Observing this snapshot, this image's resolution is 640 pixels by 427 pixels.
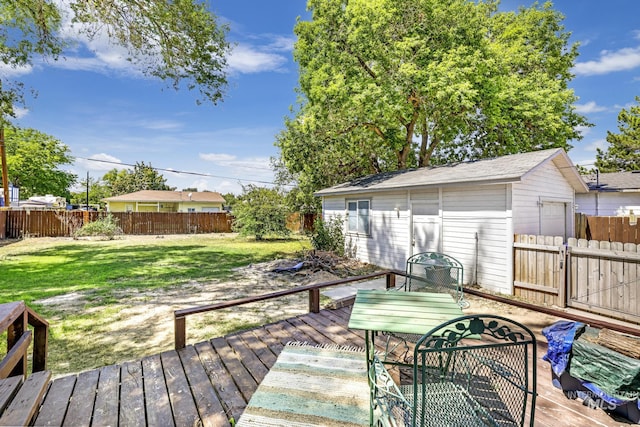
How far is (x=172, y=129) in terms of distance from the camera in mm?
22750

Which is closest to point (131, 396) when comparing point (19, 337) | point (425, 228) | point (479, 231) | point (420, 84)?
point (19, 337)

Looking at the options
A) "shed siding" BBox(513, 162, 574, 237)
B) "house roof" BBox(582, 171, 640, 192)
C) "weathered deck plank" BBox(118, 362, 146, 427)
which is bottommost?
"weathered deck plank" BBox(118, 362, 146, 427)

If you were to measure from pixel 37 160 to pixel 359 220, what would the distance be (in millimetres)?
25976

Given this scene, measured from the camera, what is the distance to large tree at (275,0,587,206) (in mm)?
10359

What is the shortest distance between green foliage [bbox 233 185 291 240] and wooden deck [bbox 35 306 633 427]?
43.0ft

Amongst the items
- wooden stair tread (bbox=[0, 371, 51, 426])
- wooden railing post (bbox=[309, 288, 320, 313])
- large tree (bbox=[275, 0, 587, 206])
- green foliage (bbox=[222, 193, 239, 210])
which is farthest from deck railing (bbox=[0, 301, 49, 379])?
green foliage (bbox=[222, 193, 239, 210])

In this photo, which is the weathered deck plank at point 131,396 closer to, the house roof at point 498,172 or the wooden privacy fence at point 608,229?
the house roof at point 498,172

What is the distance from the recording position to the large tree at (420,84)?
1036cm

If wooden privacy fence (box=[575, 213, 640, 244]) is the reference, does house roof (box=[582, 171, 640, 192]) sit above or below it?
above

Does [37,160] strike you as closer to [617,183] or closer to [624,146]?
[617,183]

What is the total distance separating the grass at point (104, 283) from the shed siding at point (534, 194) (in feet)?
19.5

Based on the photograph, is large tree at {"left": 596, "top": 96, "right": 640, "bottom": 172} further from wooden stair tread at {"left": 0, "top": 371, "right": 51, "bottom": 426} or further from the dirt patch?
wooden stair tread at {"left": 0, "top": 371, "right": 51, "bottom": 426}

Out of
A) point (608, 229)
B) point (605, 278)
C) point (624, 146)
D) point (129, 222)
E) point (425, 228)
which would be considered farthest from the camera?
point (624, 146)

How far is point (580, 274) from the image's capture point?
17.1 ft
